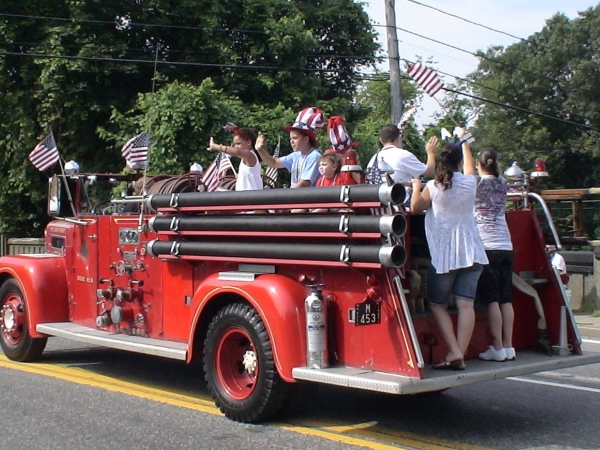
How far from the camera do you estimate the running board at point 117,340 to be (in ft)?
23.1

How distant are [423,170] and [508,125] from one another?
1562 inches

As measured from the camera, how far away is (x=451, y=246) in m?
6.15

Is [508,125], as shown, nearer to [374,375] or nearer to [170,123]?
[170,123]

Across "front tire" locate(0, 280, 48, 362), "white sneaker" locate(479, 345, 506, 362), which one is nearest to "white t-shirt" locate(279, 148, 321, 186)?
"white sneaker" locate(479, 345, 506, 362)

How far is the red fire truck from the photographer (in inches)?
223

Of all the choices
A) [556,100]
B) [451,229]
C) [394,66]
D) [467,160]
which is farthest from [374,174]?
[556,100]

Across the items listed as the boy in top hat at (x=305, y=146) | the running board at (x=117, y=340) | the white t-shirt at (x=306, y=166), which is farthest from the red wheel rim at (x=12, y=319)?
the white t-shirt at (x=306, y=166)

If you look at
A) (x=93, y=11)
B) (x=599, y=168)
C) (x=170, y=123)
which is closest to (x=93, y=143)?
(x=93, y=11)

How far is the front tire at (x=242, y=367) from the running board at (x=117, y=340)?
0.39m

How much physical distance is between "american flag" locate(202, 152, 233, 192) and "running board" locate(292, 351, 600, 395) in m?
3.18

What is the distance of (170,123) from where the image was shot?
17391 mm

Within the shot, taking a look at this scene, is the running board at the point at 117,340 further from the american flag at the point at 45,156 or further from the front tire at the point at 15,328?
the american flag at the point at 45,156

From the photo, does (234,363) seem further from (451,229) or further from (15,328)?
(15,328)

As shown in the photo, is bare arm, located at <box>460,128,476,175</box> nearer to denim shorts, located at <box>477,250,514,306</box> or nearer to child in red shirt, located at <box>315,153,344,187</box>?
denim shorts, located at <box>477,250,514,306</box>
